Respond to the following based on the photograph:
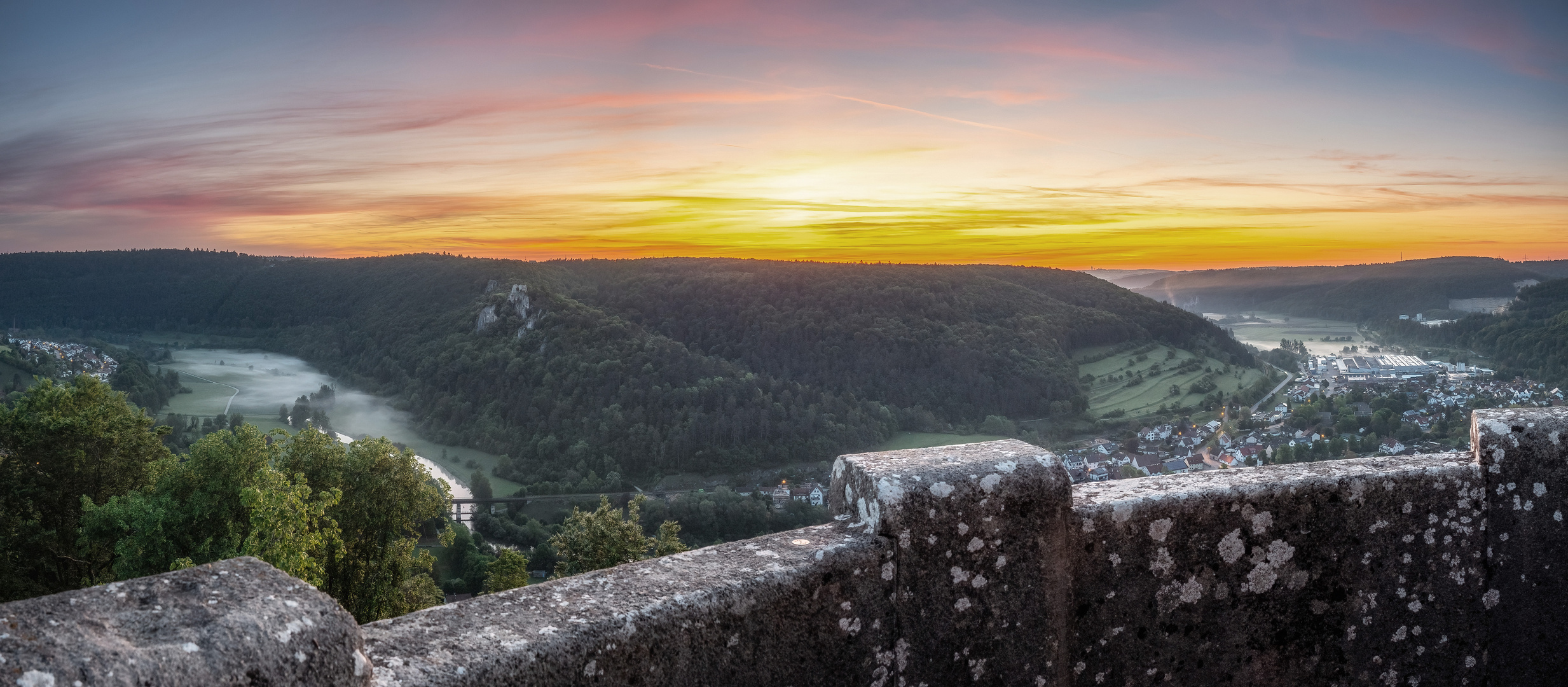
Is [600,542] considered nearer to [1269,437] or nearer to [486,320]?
[1269,437]

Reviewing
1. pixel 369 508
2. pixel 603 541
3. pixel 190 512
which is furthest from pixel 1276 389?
pixel 190 512

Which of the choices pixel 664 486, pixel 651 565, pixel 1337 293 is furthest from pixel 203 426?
pixel 1337 293

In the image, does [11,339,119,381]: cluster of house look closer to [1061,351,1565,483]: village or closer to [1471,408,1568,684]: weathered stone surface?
[1061,351,1565,483]: village

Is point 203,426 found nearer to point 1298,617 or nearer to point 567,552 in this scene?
point 567,552

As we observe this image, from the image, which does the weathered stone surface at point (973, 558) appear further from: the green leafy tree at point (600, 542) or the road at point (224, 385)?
the road at point (224, 385)

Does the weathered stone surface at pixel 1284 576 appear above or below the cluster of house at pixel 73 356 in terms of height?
above

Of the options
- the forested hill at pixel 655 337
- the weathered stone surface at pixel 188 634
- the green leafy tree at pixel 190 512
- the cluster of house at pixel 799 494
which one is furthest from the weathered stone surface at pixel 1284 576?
the forested hill at pixel 655 337
